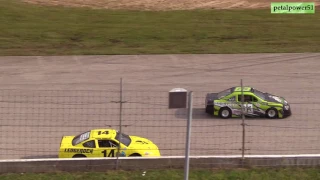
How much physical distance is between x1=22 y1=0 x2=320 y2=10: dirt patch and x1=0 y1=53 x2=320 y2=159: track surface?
1141 cm

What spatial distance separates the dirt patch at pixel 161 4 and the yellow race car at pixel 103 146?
81.6 feet

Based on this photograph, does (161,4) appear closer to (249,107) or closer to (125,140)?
(249,107)

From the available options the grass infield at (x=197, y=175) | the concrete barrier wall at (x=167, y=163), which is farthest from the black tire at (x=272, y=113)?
the grass infield at (x=197, y=175)

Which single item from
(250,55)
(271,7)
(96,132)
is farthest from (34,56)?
(271,7)

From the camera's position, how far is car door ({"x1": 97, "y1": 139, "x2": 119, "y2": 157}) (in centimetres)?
1460

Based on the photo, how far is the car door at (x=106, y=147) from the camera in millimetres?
14602

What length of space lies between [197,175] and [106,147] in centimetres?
352

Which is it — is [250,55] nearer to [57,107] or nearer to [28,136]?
[57,107]

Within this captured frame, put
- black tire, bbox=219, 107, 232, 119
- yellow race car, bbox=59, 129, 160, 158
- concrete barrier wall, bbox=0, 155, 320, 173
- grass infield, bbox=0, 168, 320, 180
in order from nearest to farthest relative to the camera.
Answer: grass infield, bbox=0, 168, 320, 180
concrete barrier wall, bbox=0, 155, 320, 173
yellow race car, bbox=59, 129, 160, 158
black tire, bbox=219, 107, 232, 119

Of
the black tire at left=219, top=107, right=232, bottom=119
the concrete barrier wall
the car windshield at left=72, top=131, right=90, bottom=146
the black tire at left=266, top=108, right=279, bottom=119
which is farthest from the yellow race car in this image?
the black tire at left=266, top=108, right=279, bottom=119

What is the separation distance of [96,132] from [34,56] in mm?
14211

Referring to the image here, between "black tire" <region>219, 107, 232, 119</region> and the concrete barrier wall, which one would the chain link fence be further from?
the concrete barrier wall

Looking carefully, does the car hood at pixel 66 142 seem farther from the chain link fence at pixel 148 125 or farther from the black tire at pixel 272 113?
the black tire at pixel 272 113

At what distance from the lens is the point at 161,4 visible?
40469 mm
